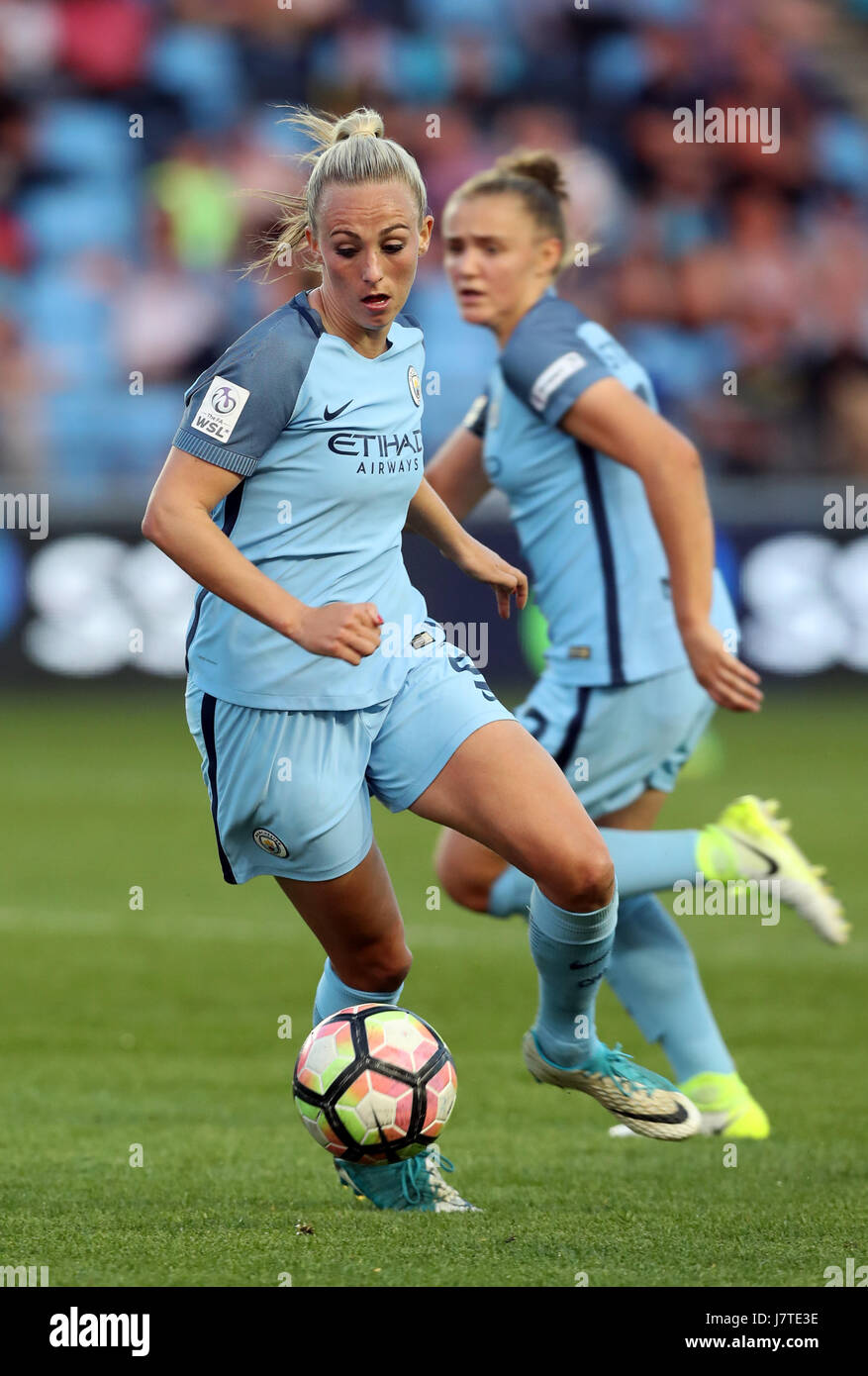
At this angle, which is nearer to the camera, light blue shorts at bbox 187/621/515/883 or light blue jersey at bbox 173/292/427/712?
light blue jersey at bbox 173/292/427/712

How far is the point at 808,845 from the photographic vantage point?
29.8 ft

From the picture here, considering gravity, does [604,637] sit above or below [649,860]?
above

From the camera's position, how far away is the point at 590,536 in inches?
199

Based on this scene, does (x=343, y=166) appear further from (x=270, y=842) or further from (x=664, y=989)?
(x=664, y=989)

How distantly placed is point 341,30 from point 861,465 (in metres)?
5.51

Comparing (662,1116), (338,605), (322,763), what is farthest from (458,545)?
(662,1116)

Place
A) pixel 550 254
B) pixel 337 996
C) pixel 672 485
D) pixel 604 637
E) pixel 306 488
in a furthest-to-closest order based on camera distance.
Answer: pixel 550 254 → pixel 604 637 → pixel 672 485 → pixel 337 996 → pixel 306 488

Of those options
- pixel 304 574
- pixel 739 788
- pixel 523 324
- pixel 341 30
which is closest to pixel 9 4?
pixel 341 30

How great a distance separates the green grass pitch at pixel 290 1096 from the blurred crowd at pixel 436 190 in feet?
14.0

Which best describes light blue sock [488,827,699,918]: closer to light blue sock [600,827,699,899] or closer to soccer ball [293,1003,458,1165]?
light blue sock [600,827,699,899]

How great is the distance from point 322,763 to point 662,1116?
116 centimetres

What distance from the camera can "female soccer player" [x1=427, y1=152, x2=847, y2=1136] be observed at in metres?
4.94

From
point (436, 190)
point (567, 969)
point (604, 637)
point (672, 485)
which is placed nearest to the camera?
point (567, 969)

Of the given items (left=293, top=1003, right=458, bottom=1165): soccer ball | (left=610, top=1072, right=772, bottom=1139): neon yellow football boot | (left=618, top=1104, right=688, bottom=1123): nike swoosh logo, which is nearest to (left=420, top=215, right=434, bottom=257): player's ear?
(left=293, top=1003, right=458, bottom=1165): soccer ball
